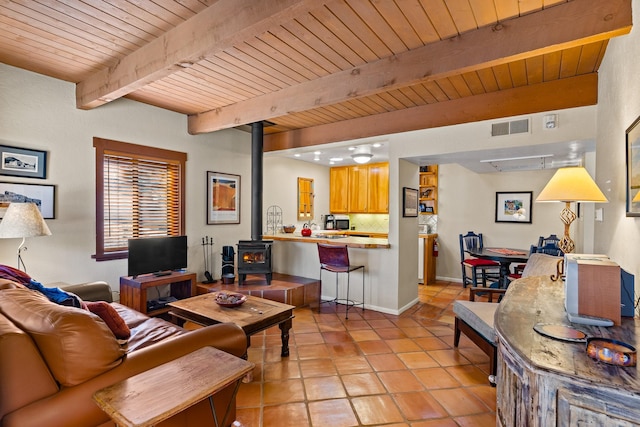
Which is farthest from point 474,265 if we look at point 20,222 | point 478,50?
point 20,222

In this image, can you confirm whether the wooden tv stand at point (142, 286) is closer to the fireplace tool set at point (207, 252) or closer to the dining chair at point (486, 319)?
the fireplace tool set at point (207, 252)

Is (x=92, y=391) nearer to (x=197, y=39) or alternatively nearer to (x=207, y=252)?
(x=197, y=39)

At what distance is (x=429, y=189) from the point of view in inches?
252

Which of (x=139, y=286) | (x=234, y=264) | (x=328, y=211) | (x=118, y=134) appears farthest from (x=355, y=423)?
(x=328, y=211)

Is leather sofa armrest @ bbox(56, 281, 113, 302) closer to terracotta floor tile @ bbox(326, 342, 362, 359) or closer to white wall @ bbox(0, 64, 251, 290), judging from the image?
white wall @ bbox(0, 64, 251, 290)

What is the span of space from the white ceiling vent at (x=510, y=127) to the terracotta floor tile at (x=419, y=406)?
8.48ft

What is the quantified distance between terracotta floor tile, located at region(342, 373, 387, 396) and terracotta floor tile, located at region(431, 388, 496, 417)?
39cm

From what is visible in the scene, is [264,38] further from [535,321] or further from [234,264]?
[234,264]

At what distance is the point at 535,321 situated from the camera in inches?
52.3

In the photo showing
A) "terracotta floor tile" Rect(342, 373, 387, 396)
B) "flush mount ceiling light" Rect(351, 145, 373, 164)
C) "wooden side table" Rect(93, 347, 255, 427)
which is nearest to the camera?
"wooden side table" Rect(93, 347, 255, 427)

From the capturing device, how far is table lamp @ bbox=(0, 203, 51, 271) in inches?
98.8

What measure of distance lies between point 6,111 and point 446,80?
13.3 ft

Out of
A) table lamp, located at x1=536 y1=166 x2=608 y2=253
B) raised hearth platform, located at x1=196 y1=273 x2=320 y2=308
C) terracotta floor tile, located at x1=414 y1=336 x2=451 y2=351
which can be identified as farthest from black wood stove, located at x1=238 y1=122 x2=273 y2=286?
table lamp, located at x1=536 y1=166 x2=608 y2=253

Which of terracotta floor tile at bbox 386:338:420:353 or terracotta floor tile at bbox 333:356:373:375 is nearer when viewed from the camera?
terracotta floor tile at bbox 333:356:373:375
